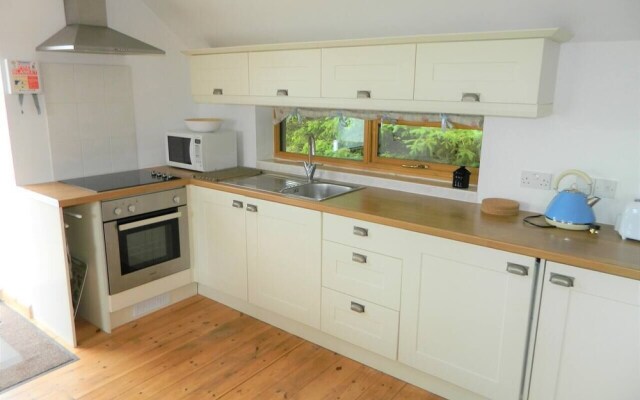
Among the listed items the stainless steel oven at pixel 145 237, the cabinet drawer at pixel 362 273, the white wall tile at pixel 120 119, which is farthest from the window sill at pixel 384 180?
the white wall tile at pixel 120 119

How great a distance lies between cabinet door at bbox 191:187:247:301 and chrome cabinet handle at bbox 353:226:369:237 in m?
0.87

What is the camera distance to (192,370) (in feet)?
8.53

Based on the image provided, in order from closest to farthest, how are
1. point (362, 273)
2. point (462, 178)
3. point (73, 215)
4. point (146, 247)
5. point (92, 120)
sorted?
point (362, 273)
point (462, 178)
point (73, 215)
point (146, 247)
point (92, 120)

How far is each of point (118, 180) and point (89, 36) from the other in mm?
928

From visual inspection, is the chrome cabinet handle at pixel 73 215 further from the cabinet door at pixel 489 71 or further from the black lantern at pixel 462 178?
the black lantern at pixel 462 178

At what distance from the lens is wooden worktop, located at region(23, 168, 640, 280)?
6.11 ft

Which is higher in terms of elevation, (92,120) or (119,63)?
(119,63)

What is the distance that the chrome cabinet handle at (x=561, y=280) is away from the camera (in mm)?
1864

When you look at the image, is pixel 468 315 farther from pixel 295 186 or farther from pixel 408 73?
pixel 295 186

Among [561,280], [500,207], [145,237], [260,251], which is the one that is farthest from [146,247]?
[561,280]

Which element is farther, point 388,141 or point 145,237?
point 388,141

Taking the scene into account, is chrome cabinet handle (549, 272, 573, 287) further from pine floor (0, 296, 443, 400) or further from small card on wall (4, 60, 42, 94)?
small card on wall (4, 60, 42, 94)

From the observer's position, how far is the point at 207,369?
8.56 ft

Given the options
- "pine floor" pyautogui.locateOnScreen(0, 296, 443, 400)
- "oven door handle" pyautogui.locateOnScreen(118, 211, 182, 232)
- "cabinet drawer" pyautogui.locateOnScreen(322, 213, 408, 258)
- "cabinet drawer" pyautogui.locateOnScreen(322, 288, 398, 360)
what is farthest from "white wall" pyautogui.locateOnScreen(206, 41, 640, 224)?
"oven door handle" pyautogui.locateOnScreen(118, 211, 182, 232)
